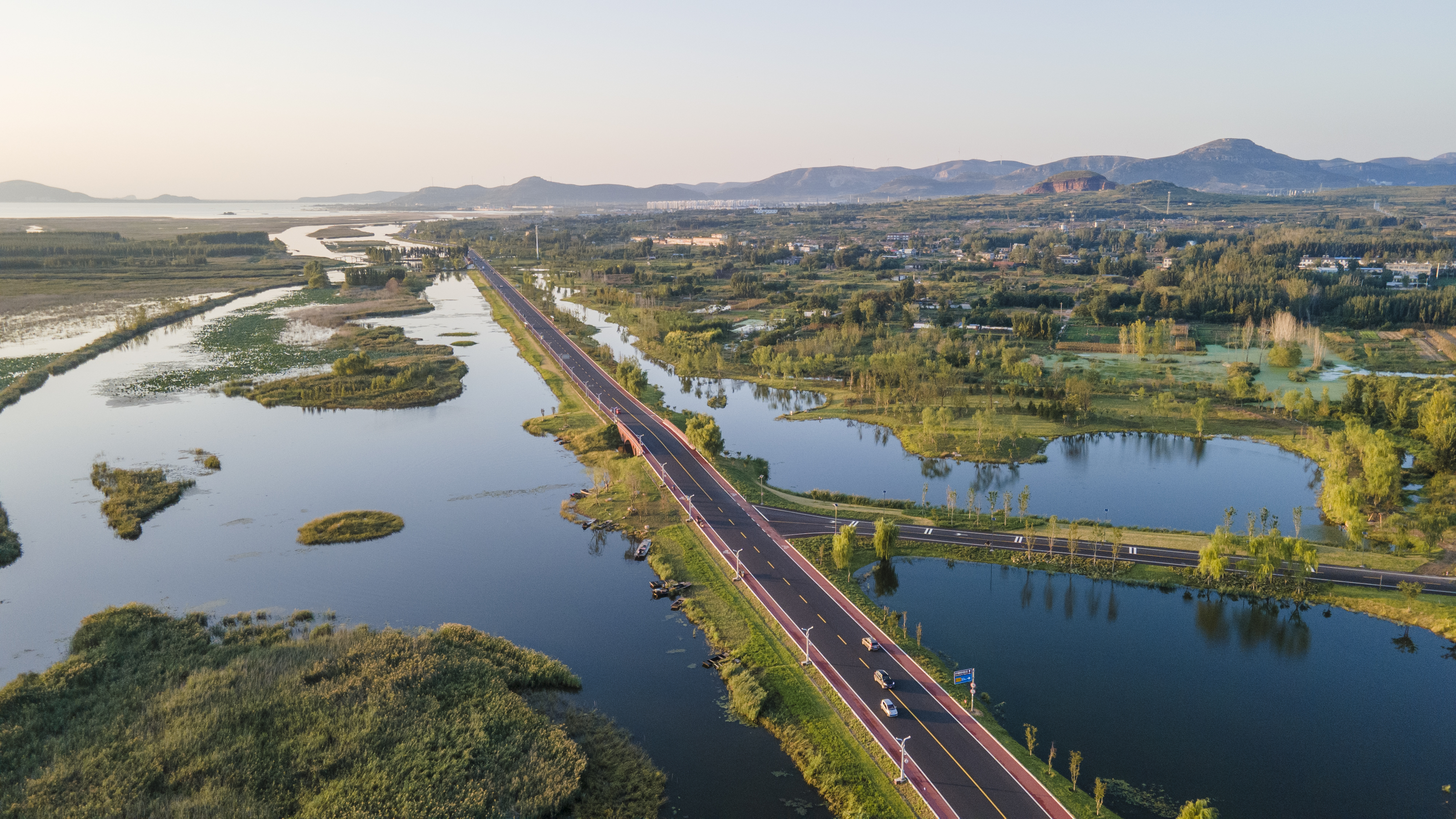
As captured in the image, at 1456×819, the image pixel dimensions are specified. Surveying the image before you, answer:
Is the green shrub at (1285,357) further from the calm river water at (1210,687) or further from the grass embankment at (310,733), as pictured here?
the grass embankment at (310,733)

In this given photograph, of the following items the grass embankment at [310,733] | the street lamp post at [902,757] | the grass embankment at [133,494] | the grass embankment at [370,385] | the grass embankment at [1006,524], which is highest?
the grass embankment at [370,385]

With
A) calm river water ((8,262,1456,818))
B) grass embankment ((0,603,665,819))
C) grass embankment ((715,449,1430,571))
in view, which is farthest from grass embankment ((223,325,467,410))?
grass embankment ((0,603,665,819))

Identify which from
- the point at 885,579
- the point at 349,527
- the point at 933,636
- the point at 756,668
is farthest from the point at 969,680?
the point at 349,527

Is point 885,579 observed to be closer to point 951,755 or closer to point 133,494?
point 951,755

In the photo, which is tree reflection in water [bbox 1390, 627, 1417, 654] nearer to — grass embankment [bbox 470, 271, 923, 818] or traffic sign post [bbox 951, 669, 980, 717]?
traffic sign post [bbox 951, 669, 980, 717]

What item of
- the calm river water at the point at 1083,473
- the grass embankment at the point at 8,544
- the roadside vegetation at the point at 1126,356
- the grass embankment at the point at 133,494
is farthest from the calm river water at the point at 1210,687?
the grass embankment at the point at 8,544

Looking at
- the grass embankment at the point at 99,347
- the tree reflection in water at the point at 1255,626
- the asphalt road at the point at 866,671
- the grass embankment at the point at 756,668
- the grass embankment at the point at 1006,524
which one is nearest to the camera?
the asphalt road at the point at 866,671

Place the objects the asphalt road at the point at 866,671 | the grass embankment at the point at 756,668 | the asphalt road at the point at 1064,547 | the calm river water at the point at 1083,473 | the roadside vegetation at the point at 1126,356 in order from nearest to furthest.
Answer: the asphalt road at the point at 866,671 < the grass embankment at the point at 756,668 < the asphalt road at the point at 1064,547 < the calm river water at the point at 1083,473 < the roadside vegetation at the point at 1126,356
